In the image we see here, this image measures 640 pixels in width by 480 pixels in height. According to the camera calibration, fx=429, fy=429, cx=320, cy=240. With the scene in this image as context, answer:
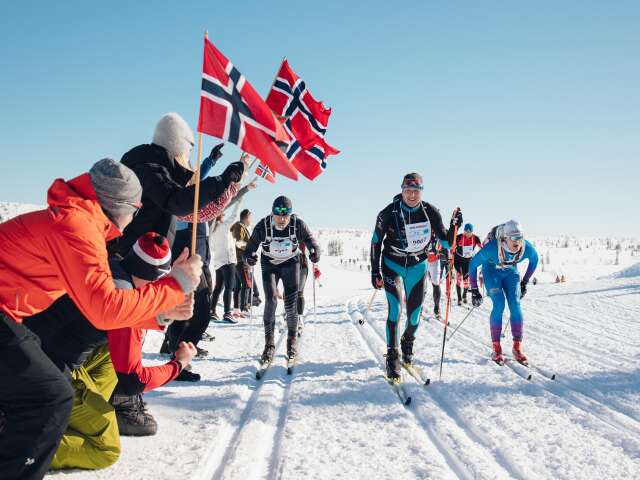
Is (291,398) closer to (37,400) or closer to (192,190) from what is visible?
(192,190)

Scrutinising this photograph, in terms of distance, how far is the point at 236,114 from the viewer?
405cm

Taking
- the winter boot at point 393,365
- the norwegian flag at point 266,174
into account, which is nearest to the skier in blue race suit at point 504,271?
the winter boot at point 393,365

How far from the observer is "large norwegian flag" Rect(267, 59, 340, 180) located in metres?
6.82

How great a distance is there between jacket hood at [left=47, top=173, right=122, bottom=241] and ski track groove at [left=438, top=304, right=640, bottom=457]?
13.3ft

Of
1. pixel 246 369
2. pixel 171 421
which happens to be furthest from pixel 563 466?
pixel 246 369

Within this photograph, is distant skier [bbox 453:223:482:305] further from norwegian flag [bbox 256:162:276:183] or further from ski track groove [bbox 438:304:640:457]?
norwegian flag [bbox 256:162:276:183]

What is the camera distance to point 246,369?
5855 millimetres

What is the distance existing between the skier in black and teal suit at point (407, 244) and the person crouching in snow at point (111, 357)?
11.4 feet

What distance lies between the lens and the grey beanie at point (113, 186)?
2336 mm

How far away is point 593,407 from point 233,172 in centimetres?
427

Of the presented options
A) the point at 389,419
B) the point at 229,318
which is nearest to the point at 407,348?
the point at 389,419

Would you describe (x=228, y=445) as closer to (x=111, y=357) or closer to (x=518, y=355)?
(x=111, y=357)

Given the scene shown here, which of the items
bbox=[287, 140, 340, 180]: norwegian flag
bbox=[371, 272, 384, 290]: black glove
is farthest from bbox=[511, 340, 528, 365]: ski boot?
bbox=[287, 140, 340, 180]: norwegian flag

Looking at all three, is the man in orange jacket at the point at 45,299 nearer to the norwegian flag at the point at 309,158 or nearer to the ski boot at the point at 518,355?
the norwegian flag at the point at 309,158
